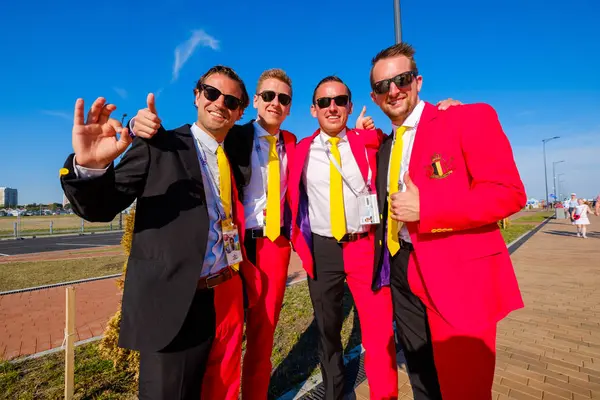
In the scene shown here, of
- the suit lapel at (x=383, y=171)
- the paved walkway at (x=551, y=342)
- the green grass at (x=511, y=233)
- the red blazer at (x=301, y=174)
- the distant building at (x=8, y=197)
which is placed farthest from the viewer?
the distant building at (x=8, y=197)

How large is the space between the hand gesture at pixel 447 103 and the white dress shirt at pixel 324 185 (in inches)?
35.3

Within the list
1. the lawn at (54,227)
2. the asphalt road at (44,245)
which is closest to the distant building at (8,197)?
the lawn at (54,227)

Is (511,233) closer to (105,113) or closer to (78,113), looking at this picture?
(105,113)

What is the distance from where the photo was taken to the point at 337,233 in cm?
259

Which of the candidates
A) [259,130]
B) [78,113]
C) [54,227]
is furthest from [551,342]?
[54,227]

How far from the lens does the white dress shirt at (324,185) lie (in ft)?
8.75

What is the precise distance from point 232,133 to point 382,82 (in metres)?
1.17

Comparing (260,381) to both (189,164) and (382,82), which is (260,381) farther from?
(382,82)

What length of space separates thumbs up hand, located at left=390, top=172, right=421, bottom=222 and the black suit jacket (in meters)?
1.00

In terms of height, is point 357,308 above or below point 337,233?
below

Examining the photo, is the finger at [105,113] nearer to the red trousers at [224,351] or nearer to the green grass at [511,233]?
the red trousers at [224,351]

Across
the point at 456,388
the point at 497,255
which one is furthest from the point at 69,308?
the point at 497,255

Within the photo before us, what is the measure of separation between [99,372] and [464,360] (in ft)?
11.6

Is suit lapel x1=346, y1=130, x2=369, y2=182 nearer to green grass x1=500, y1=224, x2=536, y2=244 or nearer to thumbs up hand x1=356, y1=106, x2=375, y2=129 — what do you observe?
thumbs up hand x1=356, y1=106, x2=375, y2=129
